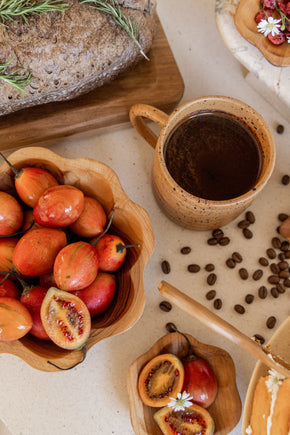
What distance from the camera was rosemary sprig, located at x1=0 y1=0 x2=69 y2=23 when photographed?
2.38 feet

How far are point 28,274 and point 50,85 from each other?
0.36 metres

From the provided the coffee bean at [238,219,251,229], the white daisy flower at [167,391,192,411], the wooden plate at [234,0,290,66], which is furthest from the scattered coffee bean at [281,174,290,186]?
the white daisy flower at [167,391,192,411]

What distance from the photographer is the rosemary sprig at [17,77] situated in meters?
0.74

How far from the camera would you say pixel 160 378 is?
0.78 metres

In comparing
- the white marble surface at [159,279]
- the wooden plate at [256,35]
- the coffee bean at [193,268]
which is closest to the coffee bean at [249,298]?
the white marble surface at [159,279]

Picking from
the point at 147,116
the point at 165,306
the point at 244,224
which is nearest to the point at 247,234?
the point at 244,224

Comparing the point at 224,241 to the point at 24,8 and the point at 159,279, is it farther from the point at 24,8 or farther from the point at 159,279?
the point at 24,8

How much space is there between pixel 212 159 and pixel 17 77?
0.40 meters

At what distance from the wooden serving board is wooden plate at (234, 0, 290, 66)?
0.54 ft

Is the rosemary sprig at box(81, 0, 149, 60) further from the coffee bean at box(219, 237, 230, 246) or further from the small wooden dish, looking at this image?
the small wooden dish

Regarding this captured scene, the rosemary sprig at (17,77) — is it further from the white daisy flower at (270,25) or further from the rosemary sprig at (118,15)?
the white daisy flower at (270,25)

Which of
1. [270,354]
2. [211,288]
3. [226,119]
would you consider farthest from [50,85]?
[270,354]

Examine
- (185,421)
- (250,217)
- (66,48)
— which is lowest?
(185,421)

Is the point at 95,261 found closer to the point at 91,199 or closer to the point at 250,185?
the point at 91,199
